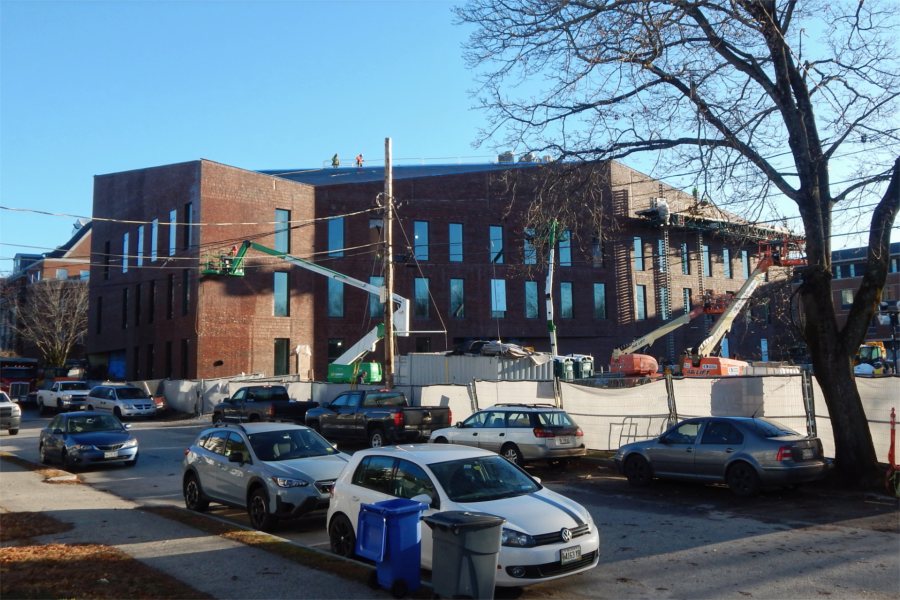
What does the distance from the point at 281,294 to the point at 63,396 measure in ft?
42.6

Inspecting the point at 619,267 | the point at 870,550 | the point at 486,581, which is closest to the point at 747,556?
the point at 870,550

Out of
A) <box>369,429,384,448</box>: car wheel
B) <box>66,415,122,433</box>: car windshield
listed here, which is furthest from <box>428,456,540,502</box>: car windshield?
<box>66,415,122,433</box>: car windshield

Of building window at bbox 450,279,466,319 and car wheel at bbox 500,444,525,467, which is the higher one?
building window at bbox 450,279,466,319

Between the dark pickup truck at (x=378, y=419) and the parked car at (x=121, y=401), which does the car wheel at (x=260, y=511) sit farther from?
the parked car at (x=121, y=401)

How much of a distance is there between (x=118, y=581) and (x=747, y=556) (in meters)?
7.12

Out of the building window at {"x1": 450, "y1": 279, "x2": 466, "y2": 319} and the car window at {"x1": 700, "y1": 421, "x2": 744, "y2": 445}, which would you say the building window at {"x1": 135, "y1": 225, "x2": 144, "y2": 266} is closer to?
the building window at {"x1": 450, "y1": 279, "x2": 466, "y2": 319}

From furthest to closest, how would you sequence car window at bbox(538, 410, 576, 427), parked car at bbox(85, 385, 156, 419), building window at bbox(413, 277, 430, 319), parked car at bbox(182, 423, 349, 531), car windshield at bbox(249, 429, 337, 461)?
1. building window at bbox(413, 277, 430, 319)
2. parked car at bbox(85, 385, 156, 419)
3. car window at bbox(538, 410, 576, 427)
4. car windshield at bbox(249, 429, 337, 461)
5. parked car at bbox(182, 423, 349, 531)

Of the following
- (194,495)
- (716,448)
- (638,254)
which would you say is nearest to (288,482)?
(194,495)

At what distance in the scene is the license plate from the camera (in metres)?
7.05

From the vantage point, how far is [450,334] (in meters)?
47.4

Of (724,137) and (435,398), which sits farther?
(435,398)

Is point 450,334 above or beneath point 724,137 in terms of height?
beneath

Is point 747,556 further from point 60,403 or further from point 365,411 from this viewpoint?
point 60,403

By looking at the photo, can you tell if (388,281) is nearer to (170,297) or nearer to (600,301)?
(170,297)
